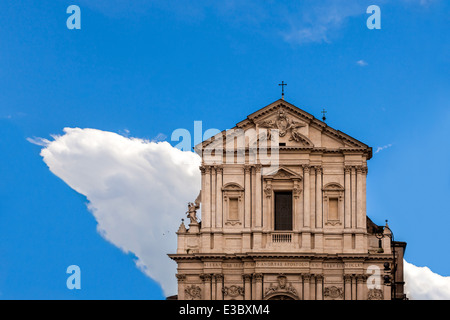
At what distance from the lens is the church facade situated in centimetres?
5759

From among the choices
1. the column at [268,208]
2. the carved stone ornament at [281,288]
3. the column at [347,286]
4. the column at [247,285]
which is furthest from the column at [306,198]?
the column at [247,285]

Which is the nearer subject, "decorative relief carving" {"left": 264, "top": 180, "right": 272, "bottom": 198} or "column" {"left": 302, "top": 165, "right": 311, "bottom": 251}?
"column" {"left": 302, "top": 165, "right": 311, "bottom": 251}

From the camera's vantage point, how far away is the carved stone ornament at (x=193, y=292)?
5797 cm

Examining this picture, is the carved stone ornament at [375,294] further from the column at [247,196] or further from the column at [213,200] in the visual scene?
the column at [213,200]

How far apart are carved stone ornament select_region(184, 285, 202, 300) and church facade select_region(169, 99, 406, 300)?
5 centimetres

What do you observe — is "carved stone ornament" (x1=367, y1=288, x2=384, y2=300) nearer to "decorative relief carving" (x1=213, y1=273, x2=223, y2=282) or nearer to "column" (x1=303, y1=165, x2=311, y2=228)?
"column" (x1=303, y1=165, x2=311, y2=228)

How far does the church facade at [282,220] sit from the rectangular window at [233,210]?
0.04 m

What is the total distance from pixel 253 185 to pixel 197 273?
544cm

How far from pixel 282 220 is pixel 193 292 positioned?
5979 mm

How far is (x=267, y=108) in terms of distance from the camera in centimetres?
5897

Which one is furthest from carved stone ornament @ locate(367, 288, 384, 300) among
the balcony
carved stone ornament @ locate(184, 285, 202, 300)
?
carved stone ornament @ locate(184, 285, 202, 300)

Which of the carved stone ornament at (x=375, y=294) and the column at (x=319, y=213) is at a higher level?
the column at (x=319, y=213)

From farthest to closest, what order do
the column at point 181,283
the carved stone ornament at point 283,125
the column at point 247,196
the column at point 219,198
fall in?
the carved stone ornament at point 283,125 < the column at point 219,198 < the column at point 247,196 < the column at point 181,283

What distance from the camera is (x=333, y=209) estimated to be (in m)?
58.7
